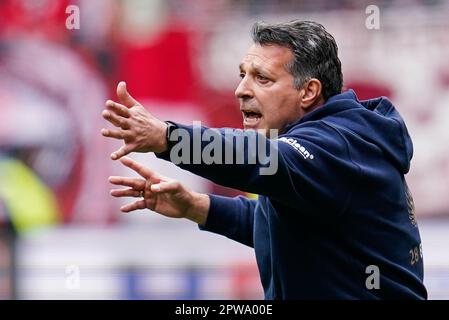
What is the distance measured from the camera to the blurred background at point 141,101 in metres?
8.02

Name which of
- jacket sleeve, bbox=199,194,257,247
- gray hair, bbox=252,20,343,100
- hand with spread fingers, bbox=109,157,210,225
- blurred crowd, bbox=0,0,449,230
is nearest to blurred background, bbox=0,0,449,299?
blurred crowd, bbox=0,0,449,230

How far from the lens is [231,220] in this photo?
390cm

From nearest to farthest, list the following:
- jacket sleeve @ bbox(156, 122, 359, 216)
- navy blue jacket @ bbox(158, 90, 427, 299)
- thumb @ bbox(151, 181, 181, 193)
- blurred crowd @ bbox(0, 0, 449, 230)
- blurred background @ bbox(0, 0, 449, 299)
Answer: jacket sleeve @ bbox(156, 122, 359, 216)
navy blue jacket @ bbox(158, 90, 427, 299)
thumb @ bbox(151, 181, 181, 193)
blurred background @ bbox(0, 0, 449, 299)
blurred crowd @ bbox(0, 0, 449, 230)

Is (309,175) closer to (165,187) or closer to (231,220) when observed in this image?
(165,187)

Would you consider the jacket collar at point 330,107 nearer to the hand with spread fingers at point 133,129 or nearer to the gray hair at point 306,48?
the gray hair at point 306,48

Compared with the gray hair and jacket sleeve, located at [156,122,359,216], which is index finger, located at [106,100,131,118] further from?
the gray hair

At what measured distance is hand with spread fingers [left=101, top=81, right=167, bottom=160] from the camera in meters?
2.89

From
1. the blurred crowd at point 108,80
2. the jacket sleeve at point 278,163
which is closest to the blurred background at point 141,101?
the blurred crowd at point 108,80

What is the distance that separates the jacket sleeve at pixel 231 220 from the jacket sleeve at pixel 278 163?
0.70 meters

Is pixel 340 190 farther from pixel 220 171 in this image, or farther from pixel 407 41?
pixel 407 41

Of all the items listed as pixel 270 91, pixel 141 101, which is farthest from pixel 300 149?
pixel 141 101

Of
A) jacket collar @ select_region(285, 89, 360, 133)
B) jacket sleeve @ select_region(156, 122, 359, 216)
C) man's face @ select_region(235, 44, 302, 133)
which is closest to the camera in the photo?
jacket sleeve @ select_region(156, 122, 359, 216)

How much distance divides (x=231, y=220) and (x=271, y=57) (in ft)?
2.39

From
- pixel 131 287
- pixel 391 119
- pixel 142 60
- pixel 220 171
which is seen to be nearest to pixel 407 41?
pixel 142 60
